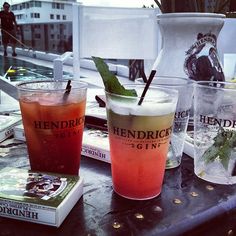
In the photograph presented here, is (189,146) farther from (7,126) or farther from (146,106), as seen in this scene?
(7,126)

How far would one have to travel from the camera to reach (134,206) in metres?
0.47

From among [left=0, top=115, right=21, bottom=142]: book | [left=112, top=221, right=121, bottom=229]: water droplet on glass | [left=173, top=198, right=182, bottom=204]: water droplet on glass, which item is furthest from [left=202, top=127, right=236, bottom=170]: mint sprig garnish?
[left=0, top=115, right=21, bottom=142]: book

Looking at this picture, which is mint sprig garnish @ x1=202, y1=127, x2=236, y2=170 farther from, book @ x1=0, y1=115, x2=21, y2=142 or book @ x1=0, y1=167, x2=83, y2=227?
book @ x1=0, y1=115, x2=21, y2=142

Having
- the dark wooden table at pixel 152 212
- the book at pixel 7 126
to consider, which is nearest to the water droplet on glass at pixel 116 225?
the dark wooden table at pixel 152 212

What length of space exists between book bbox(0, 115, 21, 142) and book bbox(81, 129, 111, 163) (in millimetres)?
171

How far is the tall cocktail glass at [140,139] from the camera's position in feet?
1.53

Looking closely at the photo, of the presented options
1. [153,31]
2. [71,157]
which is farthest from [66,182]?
[153,31]

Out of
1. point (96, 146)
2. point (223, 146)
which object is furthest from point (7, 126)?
point (223, 146)

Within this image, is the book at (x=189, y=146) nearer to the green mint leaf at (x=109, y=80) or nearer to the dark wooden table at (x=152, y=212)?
the dark wooden table at (x=152, y=212)

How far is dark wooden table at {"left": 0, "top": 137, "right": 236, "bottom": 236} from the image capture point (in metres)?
0.42

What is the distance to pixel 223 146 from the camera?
544mm

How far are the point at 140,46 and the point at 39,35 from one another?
30.0 feet

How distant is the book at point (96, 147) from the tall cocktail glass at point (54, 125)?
71 millimetres

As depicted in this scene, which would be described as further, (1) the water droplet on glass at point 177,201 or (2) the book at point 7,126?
(2) the book at point 7,126
